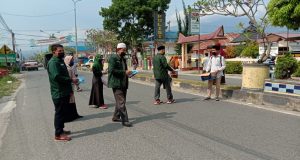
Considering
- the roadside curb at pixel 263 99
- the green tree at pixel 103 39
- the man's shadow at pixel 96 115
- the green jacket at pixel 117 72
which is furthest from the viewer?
the green tree at pixel 103 39

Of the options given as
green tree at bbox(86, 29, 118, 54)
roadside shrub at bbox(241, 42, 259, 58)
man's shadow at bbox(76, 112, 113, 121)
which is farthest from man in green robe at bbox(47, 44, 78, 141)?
green tree at bbox(86, 29, 118, 54)

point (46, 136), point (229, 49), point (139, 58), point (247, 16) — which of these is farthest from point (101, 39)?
point (46, 136)

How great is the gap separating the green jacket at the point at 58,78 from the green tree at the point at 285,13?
10860 mm

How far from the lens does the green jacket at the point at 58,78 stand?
652 cm

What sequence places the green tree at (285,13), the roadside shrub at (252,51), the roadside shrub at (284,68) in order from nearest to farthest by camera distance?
the green tree at (285,13), the roadside shrub at (284,68), the roadside shrub at (252,51)

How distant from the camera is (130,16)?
43312mm

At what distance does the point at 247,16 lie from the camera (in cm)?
1138

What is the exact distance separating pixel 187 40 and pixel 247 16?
24323mm

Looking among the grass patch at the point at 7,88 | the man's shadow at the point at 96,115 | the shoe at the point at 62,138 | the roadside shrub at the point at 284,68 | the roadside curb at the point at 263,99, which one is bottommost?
the grass patch at the point at 7,88

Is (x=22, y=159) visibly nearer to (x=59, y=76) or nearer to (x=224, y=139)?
(x=59, y=76)

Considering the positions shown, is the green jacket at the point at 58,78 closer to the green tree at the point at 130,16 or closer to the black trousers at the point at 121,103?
the black trousers at the point at 121,103

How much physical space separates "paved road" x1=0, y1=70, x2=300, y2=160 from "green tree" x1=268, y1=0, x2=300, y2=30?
7.19 metres

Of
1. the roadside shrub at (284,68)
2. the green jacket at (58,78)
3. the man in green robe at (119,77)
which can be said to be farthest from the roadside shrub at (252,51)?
the green jacket at (58,78)

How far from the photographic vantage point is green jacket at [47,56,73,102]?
21.4ft
